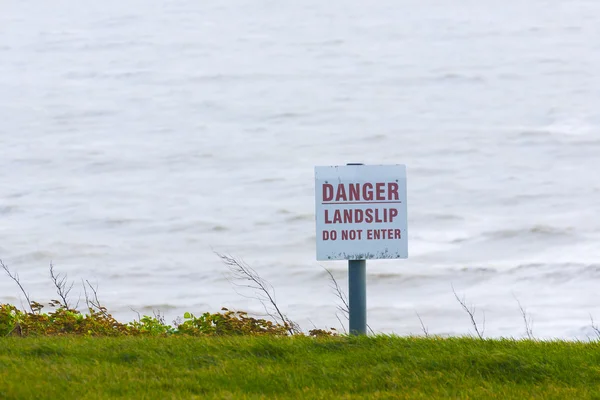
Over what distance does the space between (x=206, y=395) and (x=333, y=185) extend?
1909mm

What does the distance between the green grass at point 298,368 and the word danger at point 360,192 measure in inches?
39.1

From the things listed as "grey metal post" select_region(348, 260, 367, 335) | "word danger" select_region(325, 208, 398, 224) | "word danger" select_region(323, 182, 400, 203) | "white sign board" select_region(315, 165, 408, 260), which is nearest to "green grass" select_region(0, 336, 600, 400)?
"grey metal post" select_region(348, 260, 367, 335)

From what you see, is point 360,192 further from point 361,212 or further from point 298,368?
point 298,368

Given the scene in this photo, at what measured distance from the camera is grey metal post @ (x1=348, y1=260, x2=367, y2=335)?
21.2ft

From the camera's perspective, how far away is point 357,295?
6500 millimetres

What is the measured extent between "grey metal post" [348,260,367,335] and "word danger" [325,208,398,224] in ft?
1.15

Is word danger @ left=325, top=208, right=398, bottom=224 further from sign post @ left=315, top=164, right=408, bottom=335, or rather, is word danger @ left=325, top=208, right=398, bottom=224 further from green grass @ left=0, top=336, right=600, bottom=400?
green grass @ left=0, top=336, right=600, bottom=400

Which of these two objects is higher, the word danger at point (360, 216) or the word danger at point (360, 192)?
the word danger at point (360, 192)

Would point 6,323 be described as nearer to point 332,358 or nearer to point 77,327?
point 77,327

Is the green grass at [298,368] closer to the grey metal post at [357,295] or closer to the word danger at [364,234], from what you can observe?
Result: the grey metal post at [357,295]

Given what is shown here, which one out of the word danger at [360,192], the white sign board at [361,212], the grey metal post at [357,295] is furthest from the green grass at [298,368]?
the word danger at [360,192]

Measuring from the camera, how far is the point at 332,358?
18.8 feet

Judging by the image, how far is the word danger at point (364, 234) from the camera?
20.5 feet

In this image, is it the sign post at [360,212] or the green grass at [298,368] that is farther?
the sign post at [360,212]
